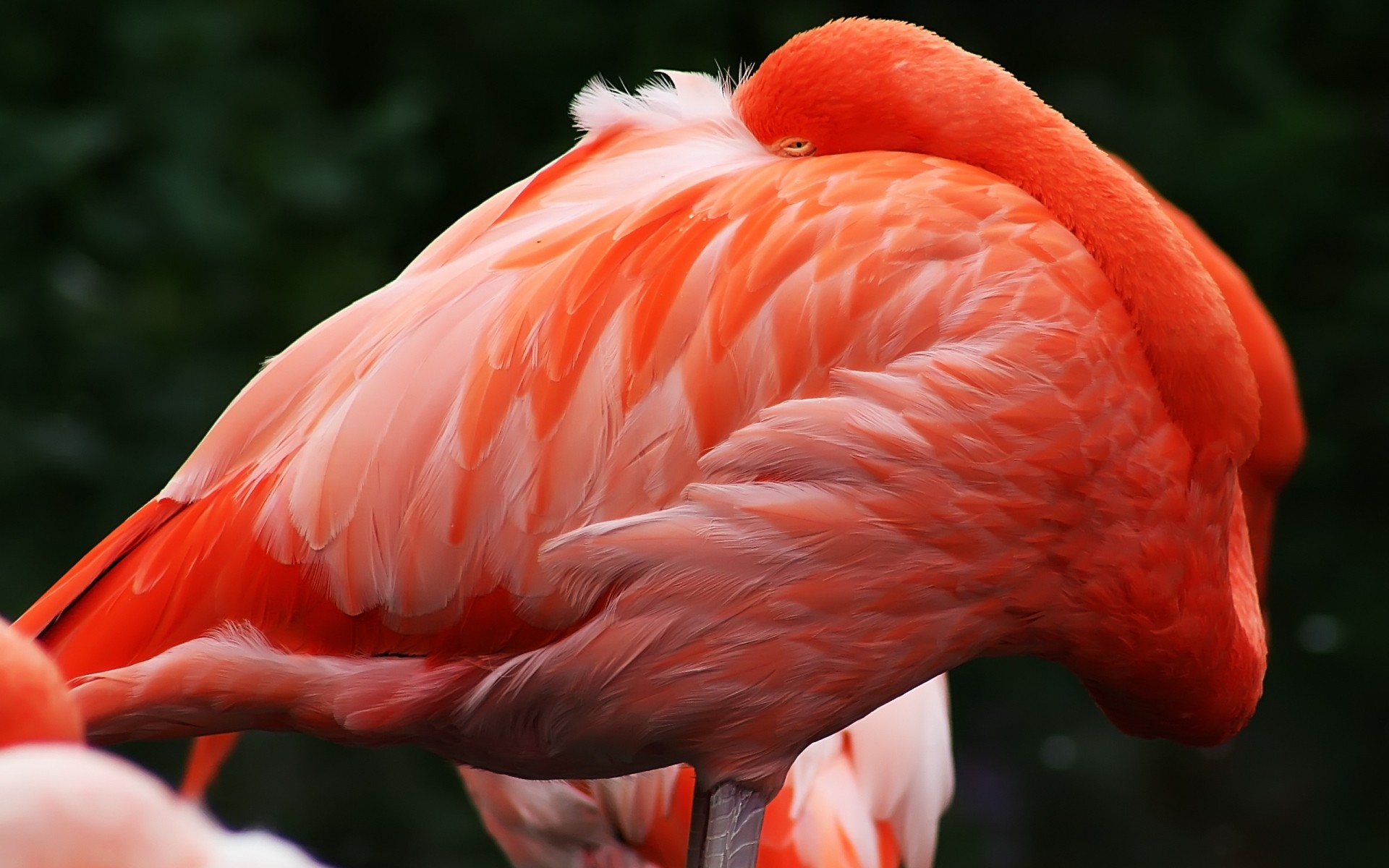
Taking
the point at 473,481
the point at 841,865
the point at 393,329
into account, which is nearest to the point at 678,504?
the point at 473,481

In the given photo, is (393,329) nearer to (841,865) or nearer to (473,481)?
(473,481)

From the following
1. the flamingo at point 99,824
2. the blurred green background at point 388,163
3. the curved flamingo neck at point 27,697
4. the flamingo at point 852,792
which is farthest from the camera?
the blurred green background at point 388,163

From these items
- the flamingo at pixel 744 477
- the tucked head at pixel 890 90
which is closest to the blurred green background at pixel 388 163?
the flamingo at pixel 744 477

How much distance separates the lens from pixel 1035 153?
1463 millimetres

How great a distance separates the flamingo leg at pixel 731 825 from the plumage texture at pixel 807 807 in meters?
0.33

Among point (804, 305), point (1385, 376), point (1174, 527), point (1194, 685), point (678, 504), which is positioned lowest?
point (1385, 376)

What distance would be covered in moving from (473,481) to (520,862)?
32.3 inches

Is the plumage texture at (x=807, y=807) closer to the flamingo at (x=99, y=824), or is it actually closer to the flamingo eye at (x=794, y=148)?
the flamingo eye at (x=794, y=148)

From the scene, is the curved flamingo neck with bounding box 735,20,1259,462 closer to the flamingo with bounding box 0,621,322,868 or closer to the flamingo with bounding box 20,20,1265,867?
the flamingo with bounding box 20,20,1265,867

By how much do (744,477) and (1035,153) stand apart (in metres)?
0.38

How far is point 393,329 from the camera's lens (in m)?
1.50

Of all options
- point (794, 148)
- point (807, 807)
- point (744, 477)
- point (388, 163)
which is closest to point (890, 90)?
point (794, 148)

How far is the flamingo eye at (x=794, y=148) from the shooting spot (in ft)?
4.97

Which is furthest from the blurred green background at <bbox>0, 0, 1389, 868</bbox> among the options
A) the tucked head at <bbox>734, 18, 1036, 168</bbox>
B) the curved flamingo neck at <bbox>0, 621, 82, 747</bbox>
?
the curved flamingo neck at <bbox>0, 621, 82, 747</bbox>
